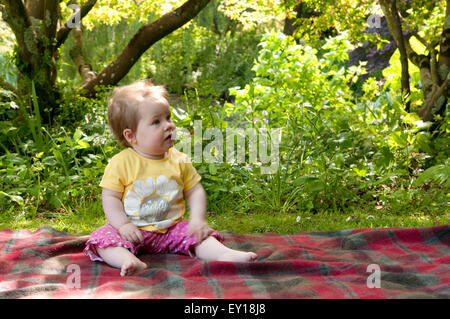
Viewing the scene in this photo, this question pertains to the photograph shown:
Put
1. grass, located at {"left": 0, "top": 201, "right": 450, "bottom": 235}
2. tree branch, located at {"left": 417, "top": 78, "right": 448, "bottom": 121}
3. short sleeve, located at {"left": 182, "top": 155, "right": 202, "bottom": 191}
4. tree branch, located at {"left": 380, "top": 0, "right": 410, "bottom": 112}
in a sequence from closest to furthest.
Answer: short sleeve, located at {"left": 182, "top": 155, "right": 202, "bottom": 191} → grass, located at {"left": 0, "top": 201, "right": 450, "bottom": 235} → tree branch, located at {"left": 417, "top": 78, "right": 448, "bottom": 121} → tree branch, located at {"left": 380, "top": 0, "right": 410, "bottom": 112}

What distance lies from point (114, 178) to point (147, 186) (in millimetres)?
165

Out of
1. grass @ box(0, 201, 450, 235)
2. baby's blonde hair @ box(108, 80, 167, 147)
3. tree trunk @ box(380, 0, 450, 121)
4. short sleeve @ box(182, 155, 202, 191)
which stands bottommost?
grass @ box(0, 201, 450, 235)

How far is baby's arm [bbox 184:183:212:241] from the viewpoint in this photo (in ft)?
8.04

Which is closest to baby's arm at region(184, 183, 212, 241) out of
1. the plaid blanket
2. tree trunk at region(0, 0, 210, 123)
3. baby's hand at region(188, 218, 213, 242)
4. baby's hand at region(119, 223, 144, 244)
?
baby's hand at region(188, 218, 213, 242)

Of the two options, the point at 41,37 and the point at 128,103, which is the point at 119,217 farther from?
the point at 41,37

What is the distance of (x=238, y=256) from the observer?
230cm

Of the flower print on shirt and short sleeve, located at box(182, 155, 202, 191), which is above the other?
short sleeve, located at box(182, 155, 202, 191)

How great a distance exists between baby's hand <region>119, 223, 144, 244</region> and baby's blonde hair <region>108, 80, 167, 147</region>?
48 centimetres

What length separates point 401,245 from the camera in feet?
8.86

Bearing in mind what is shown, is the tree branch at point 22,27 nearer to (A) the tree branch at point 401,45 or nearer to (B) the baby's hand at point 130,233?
(B) the baby's hand at point 130,233

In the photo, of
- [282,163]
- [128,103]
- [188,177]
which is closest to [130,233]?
[188,177]

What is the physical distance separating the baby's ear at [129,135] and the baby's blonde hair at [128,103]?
0.02 metres

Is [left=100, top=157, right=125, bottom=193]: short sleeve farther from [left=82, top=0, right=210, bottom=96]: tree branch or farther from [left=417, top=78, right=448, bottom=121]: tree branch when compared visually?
[left=417, top=78, right=448, bottom=121]: tree branch

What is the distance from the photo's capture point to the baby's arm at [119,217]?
7.72 ft
